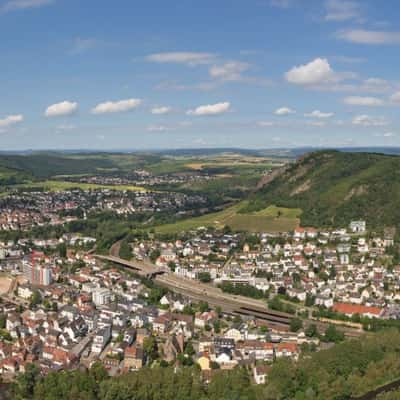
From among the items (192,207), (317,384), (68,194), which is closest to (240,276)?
(317,384)

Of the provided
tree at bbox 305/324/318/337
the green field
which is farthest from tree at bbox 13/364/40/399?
the green field

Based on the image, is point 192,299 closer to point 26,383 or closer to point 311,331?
point 311,331

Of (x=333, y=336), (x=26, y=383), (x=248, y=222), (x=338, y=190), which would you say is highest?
(x=338, y=190)

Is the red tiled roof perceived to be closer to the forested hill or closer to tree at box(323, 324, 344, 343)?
tree at box(323, 324, 344, 343)

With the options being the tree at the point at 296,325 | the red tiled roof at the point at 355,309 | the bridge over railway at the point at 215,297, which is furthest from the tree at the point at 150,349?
the red tiled roof at the point at 355,309

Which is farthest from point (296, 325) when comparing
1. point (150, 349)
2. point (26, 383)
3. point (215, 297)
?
point (26, 383)

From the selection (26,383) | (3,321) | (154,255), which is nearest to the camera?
(26,383)
